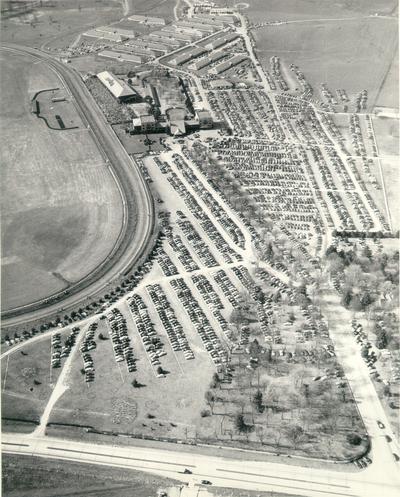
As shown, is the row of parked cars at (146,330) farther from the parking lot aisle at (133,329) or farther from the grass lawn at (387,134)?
the grass lawn at (387,134)

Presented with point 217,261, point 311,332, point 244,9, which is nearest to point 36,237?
point 217,261

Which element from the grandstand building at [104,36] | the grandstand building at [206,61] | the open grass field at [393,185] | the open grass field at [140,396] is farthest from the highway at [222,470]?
the grandstand building at [104,36]

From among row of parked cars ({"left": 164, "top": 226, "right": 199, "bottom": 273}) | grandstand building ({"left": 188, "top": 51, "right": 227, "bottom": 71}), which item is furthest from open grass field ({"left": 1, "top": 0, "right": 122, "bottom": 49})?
row of parked cars ({"left": 164, "top": 226, "right": 199, "bottom": 273})

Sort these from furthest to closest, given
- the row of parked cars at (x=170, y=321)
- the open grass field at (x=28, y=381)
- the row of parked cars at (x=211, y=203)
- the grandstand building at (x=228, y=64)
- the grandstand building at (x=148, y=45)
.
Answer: the grandstand building at (x=148, y=45) → the grandstand building at (x=228, y=64) → the row of parked cars at (x=211, y=203) → the row of parked cars at (x=170, y=321) → the open grass field at (x=28, y=381)

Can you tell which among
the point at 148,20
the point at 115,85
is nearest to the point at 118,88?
the point at 115,85

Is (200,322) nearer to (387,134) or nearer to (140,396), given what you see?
(140,396)

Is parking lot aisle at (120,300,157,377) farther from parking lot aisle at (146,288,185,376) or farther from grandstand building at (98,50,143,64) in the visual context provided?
grandstand building at (98,50,143,64)
